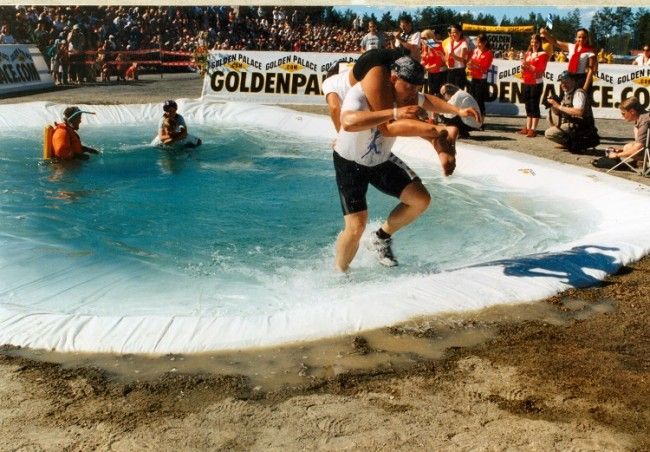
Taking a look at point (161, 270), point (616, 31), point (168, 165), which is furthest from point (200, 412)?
point (616, 31)

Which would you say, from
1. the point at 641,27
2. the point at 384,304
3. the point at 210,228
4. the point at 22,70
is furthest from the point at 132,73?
the point at 384,304

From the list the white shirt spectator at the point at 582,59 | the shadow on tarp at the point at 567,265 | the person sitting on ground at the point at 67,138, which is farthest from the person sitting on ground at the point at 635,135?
the person sitting on ground at the point at 67,138

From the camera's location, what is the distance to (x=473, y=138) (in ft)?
37.7

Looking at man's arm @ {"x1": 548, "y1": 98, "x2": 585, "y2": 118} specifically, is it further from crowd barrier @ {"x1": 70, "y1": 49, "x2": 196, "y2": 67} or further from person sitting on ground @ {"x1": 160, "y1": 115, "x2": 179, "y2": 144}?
crowd barrier @ {"x1": 70, "y1": 49, "x2": 196, "y2": 67}

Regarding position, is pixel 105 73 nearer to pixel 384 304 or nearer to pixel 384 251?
pixel 384 251

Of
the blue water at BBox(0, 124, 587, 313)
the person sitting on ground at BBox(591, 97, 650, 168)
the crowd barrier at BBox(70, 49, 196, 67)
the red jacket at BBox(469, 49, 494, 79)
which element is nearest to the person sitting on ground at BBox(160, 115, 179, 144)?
the blue water at BBox(0, 124, 587, 313)

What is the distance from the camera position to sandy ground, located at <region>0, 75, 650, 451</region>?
119 inches

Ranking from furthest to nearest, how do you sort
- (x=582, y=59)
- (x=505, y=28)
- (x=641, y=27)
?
1. (x=505, y=28)
2. (x=641, y=27)
3. (x=582, y=59)

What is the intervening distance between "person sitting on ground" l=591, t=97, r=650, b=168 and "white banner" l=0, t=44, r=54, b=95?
13.9 m

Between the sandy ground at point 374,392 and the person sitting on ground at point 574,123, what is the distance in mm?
6110

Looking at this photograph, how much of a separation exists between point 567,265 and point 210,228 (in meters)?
3.63

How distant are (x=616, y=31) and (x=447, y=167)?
56.9ft

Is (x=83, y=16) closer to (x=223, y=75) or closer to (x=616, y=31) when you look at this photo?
(x=223, y=75)

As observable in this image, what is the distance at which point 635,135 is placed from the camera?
872 centimetres
